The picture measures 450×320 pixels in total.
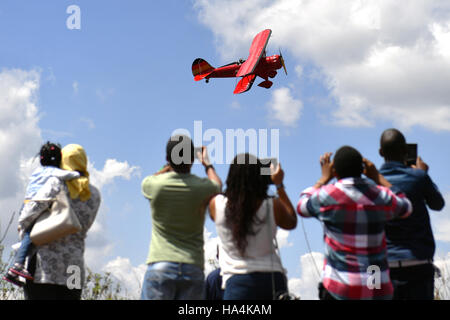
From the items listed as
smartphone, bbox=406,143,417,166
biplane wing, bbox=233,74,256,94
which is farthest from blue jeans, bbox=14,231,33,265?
biplane wing, bbox=233,74,256,94

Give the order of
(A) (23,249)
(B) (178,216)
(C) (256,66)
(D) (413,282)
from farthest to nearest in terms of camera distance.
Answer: (C) (256,66) < (A) (23,249) < (D) (413,282) < (B) (178,216)

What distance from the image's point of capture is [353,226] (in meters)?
3.45

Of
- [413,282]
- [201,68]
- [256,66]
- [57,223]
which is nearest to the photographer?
[413,282]

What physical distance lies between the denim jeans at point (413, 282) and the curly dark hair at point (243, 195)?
4.40 ft

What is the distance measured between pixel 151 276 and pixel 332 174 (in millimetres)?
1675

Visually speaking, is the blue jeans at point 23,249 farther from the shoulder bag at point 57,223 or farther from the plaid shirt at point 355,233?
the plaid shirt at point 355,233

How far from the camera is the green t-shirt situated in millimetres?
3729

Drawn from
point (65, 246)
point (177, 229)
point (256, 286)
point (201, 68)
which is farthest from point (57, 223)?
point (201, 68)

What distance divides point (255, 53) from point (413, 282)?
74.3 feet

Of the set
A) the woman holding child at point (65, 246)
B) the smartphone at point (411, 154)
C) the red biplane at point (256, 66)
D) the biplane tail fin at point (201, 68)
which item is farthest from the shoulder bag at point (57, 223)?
the biplane tail fin at point (201, 68)

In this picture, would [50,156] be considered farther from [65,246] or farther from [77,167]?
[65,246]

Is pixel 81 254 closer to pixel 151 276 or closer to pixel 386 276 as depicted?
pixel 151 276

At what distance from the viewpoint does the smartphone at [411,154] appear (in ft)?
14.3

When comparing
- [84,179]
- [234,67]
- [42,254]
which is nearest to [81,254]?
[42,254]
